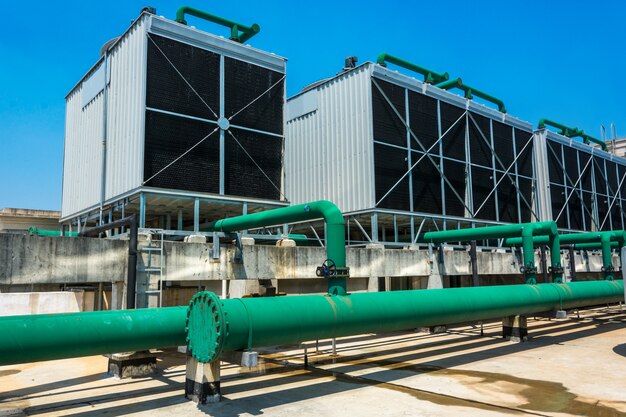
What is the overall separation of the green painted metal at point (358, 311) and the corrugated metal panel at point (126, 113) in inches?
396

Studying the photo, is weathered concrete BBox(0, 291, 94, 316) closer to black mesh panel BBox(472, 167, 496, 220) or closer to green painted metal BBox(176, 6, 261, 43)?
green painted metal BBox(176, 6, 261, 43)

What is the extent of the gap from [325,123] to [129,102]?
11100 mm

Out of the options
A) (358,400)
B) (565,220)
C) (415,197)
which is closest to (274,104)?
(415,197)

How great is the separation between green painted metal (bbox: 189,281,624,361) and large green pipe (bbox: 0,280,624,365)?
20 mm

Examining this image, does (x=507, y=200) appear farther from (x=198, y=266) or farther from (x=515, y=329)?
(x=198, y=266)

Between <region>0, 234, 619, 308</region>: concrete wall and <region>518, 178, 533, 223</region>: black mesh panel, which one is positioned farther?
<region>518, 178, 533, 223</region>: black mesh panel

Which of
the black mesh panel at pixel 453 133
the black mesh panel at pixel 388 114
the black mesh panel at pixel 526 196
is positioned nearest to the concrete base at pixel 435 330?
the black mesh panel at pixel 388 114

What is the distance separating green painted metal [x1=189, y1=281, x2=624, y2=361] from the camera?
32.7ft

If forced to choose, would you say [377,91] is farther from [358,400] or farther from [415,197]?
[358,400]

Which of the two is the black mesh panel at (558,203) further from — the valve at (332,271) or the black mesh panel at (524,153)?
the valve at (332,271)

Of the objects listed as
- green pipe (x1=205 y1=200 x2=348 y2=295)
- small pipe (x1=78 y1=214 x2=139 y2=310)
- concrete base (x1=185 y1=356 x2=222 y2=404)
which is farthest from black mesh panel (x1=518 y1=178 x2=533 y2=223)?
concrete base (x1=185 y1=356 x2=222 y2=404)

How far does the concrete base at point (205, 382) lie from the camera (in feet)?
32.9

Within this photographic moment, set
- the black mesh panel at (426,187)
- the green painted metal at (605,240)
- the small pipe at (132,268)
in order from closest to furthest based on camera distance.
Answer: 1. the small pipe at (132,268)
2. the green painted metal at (605,240)
3. the black mesh panel at (426,187)

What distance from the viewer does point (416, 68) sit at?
94.7 ft
